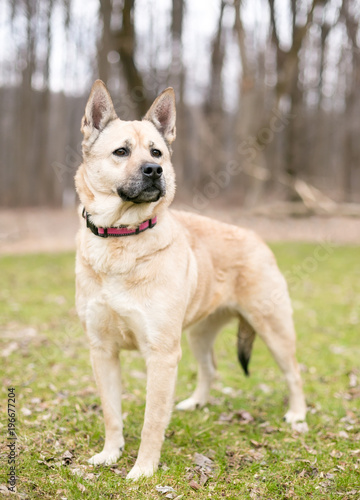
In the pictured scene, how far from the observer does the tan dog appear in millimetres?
3176

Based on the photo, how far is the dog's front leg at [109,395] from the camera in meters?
3.38

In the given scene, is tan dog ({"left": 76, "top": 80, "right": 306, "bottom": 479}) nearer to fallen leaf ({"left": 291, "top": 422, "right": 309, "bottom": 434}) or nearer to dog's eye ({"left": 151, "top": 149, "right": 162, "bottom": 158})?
dog's eye ({"left": 151, "top": 149, "right": 162, "bottom": 158})

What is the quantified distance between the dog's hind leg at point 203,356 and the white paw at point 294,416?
72cm

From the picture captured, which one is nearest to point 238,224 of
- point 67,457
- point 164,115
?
point 164,115

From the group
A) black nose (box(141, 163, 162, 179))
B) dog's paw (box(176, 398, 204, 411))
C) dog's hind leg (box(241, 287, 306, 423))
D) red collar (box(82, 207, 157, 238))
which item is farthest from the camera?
dog's paw (box(176, 398, 204, 411))

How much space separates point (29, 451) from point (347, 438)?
7.55 ft

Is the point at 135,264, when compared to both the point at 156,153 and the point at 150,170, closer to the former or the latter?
the point at 150,170

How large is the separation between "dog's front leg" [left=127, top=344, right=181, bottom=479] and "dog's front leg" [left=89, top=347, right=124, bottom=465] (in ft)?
0.91

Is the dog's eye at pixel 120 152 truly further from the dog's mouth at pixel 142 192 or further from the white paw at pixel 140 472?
the white paw at pixel 140 472

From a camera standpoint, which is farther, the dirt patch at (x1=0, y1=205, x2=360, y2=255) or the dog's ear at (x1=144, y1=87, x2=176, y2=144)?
the dirt patch at (x1=0, y1=205, x2=360, y2=255)

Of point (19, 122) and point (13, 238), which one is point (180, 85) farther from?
point (13, 238)

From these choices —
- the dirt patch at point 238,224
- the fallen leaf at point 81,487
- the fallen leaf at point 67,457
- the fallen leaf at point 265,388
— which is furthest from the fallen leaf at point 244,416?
the dirt patch at point 238,224

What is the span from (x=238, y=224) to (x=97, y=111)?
10.1 meters

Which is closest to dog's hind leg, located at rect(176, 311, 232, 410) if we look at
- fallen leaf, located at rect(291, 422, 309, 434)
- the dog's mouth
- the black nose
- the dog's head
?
fallen leaf, located at rect(291, 422, 309, 434)
